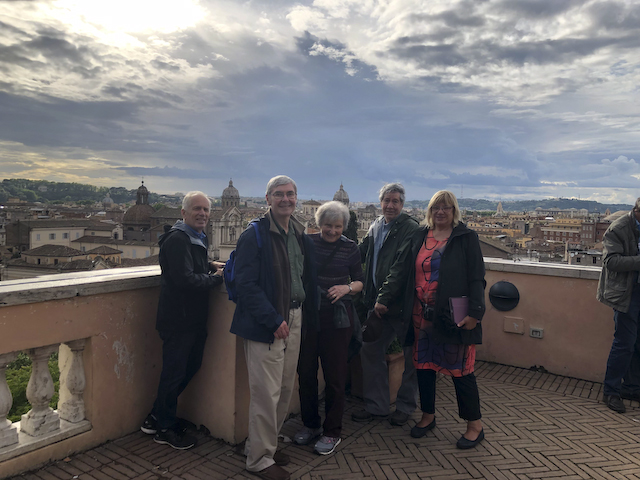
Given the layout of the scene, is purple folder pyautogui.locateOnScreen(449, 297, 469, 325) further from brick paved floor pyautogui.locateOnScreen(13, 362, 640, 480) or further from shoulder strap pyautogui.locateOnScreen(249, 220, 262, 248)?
shoulder strap pyautogui.locateOnScreen(249, 220, 262, 248)

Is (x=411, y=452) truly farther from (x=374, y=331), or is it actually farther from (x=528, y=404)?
(x=528, y=404)

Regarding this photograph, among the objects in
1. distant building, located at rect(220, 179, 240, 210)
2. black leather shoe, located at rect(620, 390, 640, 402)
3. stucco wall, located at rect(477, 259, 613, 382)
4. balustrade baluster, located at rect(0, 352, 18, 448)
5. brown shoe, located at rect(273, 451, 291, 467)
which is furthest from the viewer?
distant building, located at rect(220, 179, 240, 210)

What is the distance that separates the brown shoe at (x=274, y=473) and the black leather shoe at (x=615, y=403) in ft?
10.1

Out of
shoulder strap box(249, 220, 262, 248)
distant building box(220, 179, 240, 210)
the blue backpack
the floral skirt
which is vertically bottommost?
the floral skirt

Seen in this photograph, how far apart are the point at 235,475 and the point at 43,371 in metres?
1.40

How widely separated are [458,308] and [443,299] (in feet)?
0.40

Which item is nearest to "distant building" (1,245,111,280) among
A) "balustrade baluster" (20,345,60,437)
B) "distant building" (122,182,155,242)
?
"distant building" (122,182,155,242)

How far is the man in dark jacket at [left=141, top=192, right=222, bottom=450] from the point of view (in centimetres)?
297

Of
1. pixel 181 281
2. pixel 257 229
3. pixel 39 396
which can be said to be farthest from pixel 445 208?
pixel 39 396

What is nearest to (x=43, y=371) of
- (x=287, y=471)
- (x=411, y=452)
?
(x=287, y=471)

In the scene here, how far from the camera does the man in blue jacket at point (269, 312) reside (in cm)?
269

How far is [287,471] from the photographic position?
279 centimetres

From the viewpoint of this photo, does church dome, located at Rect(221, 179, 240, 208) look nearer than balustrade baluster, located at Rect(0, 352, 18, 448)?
No

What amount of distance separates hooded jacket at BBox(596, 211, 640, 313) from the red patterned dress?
166cm
